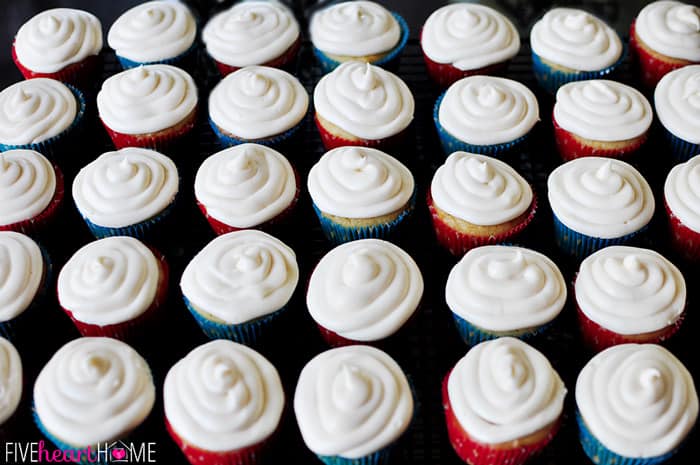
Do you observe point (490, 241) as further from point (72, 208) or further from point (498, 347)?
point (72, 208)

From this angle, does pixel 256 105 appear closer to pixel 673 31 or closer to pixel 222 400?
pixel 222 400

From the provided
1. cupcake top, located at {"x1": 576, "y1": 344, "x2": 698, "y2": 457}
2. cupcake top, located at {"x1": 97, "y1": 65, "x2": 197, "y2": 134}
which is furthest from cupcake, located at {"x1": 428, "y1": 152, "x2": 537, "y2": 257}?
cupcake top, located at {"x1": 97, "y1": 65, "x2": 197, "y2": 134}

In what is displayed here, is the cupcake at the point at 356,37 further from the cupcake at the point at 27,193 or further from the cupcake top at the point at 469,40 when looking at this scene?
the cupcake at the point at 27,193

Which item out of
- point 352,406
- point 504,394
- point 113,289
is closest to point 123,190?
point 113,289

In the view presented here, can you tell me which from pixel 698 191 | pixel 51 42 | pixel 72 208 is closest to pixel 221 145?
pixel 72 208

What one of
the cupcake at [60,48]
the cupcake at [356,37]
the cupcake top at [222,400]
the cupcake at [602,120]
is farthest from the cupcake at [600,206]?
the cupcake at [60,48]
